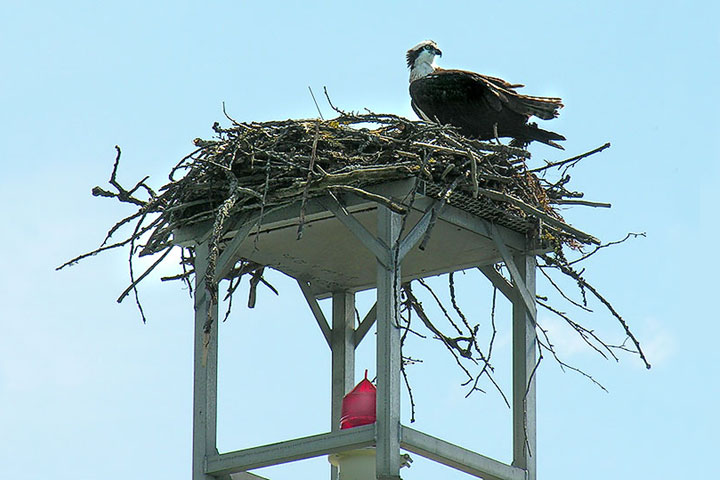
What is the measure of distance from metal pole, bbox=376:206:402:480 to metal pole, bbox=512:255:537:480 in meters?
1.15

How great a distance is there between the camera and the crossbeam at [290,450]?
301 inches

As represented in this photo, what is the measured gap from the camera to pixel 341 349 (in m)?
9.40

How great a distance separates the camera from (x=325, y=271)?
365 inches

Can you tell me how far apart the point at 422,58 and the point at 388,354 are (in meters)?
2.80

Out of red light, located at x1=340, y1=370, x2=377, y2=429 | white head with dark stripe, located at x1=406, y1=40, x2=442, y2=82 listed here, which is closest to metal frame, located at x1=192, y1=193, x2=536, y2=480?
red light, located at x1=340, y1=370, x2=377, y2=429

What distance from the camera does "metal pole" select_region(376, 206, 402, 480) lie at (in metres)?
7.46

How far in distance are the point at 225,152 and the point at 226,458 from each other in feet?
5.33

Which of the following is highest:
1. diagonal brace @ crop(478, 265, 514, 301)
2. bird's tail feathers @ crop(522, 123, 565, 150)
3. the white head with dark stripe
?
the white head with dark stripe

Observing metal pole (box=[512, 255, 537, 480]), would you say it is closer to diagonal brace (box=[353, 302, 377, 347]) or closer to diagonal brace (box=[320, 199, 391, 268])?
diagonal brace (box=[353, 302, 377, 347])

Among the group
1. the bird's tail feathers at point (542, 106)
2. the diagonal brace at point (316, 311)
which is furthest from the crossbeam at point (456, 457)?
the bird's tail feathers at point (542, 106)

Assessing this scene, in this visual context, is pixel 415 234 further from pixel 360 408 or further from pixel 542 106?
pixel 542 106

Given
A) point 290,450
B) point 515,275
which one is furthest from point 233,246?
point 515,275

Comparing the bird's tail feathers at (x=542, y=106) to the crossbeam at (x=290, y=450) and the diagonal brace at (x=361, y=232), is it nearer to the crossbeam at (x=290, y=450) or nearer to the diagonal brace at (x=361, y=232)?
the diagonal brace at (x=361, y=232)

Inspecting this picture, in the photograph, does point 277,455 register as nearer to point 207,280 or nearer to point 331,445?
point 331,445
